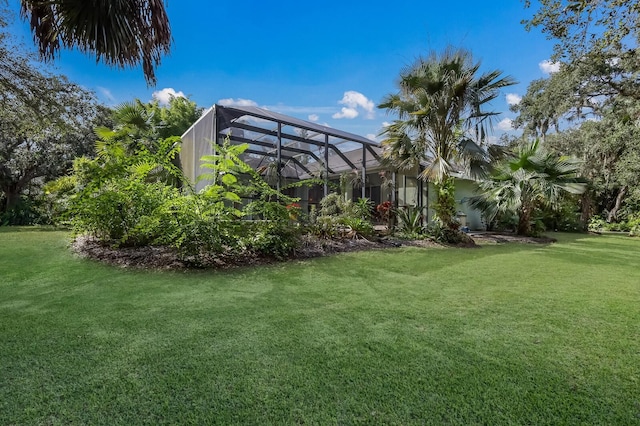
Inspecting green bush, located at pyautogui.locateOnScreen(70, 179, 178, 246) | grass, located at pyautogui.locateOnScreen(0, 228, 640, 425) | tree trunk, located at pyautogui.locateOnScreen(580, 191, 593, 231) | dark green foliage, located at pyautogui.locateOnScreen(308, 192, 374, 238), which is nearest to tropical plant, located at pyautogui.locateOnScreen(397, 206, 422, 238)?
dark green foliage, located at pyautogui.locateOnScreen(308, 192, 374, 238)

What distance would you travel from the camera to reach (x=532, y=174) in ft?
32.9

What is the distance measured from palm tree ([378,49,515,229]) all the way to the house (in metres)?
1.65

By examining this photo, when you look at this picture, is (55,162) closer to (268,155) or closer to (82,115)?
(82,115)

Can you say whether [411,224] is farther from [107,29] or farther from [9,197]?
[9,197]

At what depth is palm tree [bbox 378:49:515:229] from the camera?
8.40m

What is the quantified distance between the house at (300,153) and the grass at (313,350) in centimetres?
408

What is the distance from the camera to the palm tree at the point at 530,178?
9.70 m

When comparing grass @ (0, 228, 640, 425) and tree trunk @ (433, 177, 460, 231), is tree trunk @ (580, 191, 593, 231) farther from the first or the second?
grass @ (0, 228, 640, 425)

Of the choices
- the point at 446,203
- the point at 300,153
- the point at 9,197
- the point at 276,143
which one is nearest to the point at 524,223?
the point at 446,203

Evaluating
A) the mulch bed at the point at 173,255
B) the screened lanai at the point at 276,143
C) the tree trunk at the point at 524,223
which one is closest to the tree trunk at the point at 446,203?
the mulch bed at the point at 173,255

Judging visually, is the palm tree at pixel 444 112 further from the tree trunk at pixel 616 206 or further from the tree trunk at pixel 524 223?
the tree trunk at pixel 616 206

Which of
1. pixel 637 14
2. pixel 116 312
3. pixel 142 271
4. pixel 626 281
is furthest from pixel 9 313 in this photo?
pixel 637 14

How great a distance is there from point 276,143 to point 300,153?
4.05ft

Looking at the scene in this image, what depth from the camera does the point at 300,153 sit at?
11758 mm
